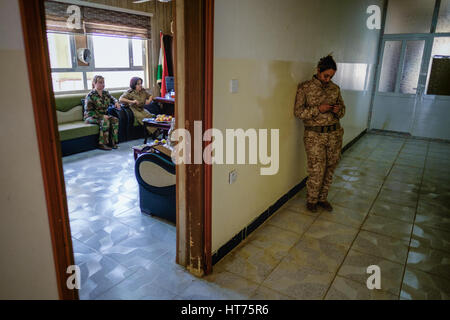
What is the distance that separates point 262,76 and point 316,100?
72cm

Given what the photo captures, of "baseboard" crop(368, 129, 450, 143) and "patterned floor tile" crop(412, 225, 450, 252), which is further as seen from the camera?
"baseboard" crop(368, 129, 450, 143)

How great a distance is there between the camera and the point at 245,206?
2.77 meters

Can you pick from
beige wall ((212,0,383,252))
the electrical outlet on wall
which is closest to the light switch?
beige wall ((212,0,383,252))

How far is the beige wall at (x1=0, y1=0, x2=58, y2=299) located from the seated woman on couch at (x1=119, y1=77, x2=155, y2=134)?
179 inches

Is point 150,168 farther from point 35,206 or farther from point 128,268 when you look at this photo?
point 35,206

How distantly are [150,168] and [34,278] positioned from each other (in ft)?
5.21

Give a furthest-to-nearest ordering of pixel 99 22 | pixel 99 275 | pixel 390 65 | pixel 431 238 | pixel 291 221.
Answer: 1. pixel 390 65
2. pixel 99 22
3. pixel 291 221
4. pixel 431 238
5. pixel 99 275

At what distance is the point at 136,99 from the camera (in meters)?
5.82

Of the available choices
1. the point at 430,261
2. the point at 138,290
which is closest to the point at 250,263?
the point at 138,290

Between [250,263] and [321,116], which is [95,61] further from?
[250,263]

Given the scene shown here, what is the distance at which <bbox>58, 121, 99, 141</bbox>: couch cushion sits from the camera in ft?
15.8

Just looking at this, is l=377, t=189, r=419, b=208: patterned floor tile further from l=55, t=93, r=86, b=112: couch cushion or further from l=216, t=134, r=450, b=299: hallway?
l=55, t=93, r=86, b=112: couch cushion

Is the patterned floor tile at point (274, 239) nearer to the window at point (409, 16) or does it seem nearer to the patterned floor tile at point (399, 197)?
the patterned floor tile at point (399, 197)
